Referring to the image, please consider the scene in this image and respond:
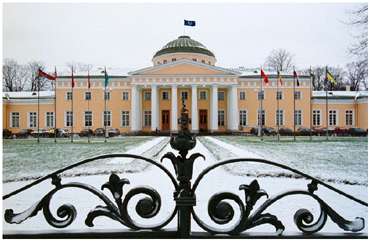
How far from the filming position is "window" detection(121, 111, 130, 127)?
3120 centimetres

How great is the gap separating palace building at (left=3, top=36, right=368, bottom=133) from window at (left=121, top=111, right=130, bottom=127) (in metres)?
0.10

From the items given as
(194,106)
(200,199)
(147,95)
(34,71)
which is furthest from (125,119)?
(200,199)

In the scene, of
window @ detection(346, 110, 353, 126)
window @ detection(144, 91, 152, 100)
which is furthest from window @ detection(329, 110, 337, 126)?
window @ detection(144, 91, 152, 100)

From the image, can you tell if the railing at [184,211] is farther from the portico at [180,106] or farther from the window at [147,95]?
the window at [147,95]

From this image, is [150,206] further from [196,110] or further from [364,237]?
[196,110]

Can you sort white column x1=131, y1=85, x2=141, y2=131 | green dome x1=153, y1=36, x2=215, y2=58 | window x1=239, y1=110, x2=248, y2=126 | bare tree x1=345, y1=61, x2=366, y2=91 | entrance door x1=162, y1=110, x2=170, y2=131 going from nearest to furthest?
bare tree x1=345, y1=61, x2=366, y2=91
white column x1=131, y1=85, x2=141, y2=131
entrance door x1=162, y1=110, x2=170, y2=131
window x1=239, y1=110, x2=248, y2=126
green dome x1=153, y1=36, x2=215, y2=58

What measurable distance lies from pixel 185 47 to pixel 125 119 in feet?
36.1

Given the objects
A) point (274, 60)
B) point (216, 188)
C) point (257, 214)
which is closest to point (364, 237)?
→ point (257, 214)

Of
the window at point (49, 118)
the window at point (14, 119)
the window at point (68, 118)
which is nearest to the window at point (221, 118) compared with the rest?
the window at point (68, 118)

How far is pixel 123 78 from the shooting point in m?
30.8

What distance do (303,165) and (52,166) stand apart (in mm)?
6826

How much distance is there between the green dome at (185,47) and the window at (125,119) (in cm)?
869

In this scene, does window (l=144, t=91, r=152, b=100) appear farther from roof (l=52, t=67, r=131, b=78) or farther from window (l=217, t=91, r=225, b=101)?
window (l=217, t=91, r=225, b=101)

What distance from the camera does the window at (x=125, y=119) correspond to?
31203mm
